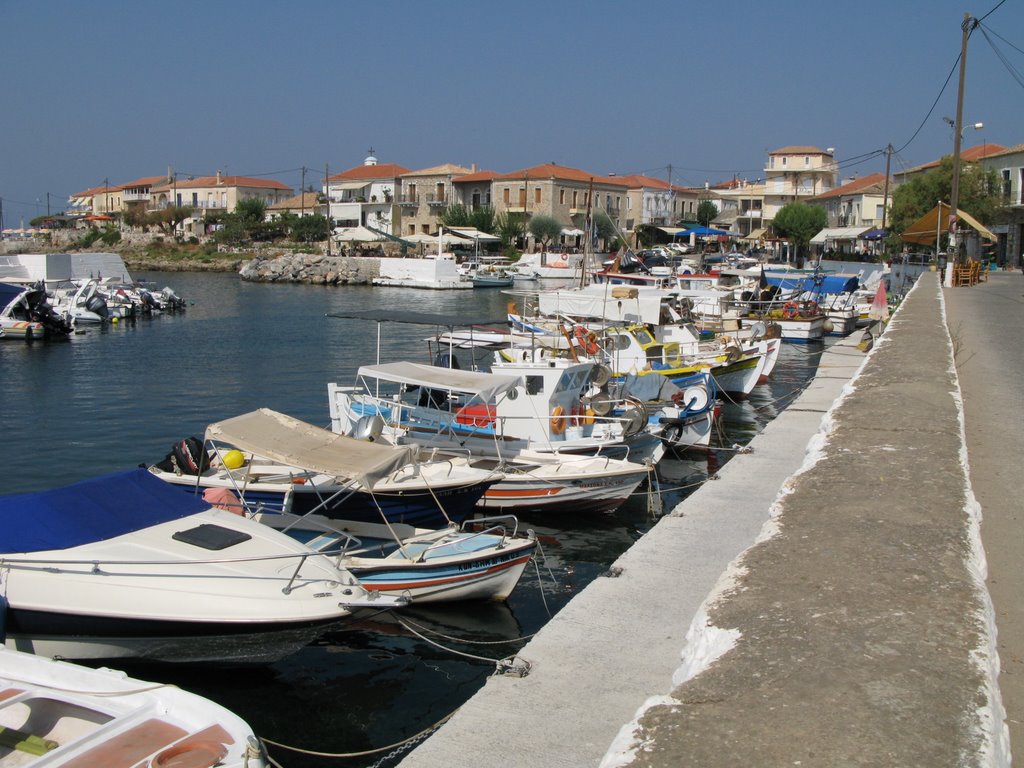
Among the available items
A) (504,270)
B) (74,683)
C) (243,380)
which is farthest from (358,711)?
(504,270)

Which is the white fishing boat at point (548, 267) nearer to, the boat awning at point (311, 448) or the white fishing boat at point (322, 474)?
the white fishing boat at point (322, 474)

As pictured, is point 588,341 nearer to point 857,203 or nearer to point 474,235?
point 474,235

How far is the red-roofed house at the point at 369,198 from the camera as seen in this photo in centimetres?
10788

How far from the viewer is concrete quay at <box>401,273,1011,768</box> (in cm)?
348

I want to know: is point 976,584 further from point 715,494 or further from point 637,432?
point 637,432

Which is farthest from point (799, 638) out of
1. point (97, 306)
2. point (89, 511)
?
point (97, 306)

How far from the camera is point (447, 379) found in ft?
49.2

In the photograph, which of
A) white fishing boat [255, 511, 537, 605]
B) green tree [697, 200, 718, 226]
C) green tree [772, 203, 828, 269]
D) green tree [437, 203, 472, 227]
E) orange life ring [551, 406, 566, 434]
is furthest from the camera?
green tree [697, 200, 718, 226]

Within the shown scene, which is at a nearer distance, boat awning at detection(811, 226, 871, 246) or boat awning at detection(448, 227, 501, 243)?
boat awning at detection(811, 226, 871, 246)

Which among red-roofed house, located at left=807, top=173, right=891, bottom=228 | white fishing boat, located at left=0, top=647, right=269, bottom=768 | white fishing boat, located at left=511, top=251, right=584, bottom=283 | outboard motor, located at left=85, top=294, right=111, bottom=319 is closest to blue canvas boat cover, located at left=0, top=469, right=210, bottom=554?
white fishing boat, located at left=0, top=647, right=269, bottom=768

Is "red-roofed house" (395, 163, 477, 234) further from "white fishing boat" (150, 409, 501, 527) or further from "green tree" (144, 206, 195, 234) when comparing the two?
"white fishing boat" (150, 409, 501, 527)

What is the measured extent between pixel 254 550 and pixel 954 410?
7.53 metres

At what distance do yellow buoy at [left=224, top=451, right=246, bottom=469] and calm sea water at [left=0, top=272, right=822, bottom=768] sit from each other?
4416 millimetres

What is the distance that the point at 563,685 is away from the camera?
5.83 metres
